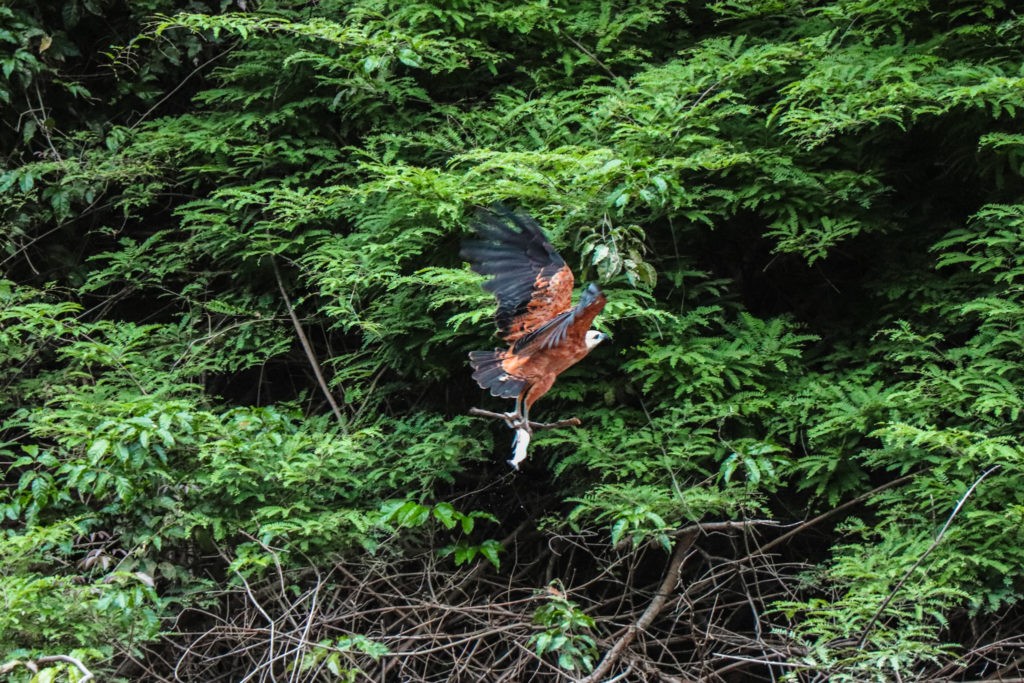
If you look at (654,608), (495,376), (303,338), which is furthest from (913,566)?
(303,338)

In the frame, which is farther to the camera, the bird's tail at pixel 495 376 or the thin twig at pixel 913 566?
the bird's tail at pixel 495 376

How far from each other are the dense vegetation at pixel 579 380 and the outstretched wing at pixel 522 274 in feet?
0.51

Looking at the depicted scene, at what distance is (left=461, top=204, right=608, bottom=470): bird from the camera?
128 inches

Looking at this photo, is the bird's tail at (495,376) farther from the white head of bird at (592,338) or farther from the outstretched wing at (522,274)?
the white head of bird at (592,338)

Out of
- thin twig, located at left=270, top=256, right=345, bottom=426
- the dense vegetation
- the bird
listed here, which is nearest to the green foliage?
the dense vegetation

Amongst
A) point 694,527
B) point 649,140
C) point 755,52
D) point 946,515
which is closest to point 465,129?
point 649,140

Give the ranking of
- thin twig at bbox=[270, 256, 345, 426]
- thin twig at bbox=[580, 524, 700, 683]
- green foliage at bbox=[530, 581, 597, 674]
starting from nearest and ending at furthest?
green foliage at bbox=[530, 581, 597, 674] < thin twig at bbox=[580, 524, 700, 683] < thin twig at bbox=[270, 256, 345, 426]

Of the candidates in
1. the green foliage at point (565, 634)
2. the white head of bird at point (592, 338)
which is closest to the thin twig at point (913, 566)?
the green foliage at point (565, 634)

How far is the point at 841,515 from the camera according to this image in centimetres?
381

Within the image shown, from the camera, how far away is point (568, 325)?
3.05 meters

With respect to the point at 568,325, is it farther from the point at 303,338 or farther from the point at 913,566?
the point at 303,338

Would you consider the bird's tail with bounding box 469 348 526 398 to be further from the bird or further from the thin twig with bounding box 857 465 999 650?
the thin twig with bounding box 857 465 999 650

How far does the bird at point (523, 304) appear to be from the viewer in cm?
324

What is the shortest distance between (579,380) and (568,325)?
2.98 ft
